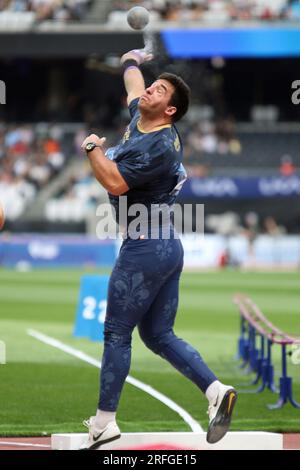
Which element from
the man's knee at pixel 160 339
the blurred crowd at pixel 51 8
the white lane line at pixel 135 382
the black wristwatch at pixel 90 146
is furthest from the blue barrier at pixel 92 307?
the blurred crowd at pixel 51 8

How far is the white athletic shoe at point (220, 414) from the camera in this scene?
7.45 meters

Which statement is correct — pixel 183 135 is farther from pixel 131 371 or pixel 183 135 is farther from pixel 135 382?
pixel 135 382

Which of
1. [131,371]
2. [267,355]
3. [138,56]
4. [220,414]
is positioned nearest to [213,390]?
[220,414]

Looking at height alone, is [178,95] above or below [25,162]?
below

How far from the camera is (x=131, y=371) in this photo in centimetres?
1334

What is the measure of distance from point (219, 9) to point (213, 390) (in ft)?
120

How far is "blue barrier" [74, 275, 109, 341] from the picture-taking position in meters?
16.2

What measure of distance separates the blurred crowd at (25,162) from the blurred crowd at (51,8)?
4271 mm

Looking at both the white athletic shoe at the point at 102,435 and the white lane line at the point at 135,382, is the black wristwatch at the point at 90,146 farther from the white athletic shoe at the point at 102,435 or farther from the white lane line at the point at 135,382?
the white lane line at the point at 135,382

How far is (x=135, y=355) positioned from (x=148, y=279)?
25.0 ft

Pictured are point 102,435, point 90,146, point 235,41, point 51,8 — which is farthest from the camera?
point 51,8

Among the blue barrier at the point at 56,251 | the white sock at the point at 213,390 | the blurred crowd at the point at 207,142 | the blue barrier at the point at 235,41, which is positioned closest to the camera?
the white sock at the point at 213,390

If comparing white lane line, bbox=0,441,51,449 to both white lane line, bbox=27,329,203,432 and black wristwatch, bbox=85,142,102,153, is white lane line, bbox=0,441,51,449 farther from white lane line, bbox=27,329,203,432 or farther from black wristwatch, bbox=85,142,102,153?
black wristwatch, bbox=85,142,102,153
